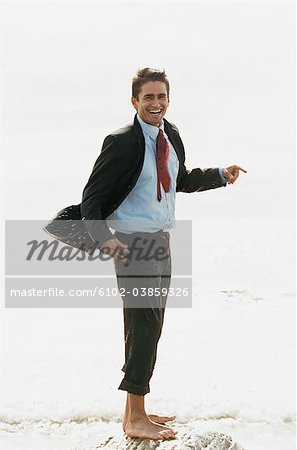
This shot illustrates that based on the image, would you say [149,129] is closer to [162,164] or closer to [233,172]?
[162,164]

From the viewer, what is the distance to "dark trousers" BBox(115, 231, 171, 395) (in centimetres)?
388

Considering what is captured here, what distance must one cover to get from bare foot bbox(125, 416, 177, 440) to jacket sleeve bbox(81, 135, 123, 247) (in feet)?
3.28

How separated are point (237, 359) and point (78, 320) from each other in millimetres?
2232

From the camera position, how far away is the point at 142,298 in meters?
3.88

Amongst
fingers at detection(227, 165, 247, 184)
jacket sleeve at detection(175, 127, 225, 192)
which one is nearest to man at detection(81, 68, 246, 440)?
jacket sleeve at detection(175, 127, 225, 192)

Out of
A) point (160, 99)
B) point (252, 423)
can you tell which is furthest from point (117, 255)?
point (252, 423)

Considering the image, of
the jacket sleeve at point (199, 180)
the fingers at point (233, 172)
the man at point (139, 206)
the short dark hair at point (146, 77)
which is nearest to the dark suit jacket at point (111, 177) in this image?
the man at point (139, 206)

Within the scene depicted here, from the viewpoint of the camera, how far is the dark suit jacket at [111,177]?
148 inches

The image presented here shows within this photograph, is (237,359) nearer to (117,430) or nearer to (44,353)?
(44,353)

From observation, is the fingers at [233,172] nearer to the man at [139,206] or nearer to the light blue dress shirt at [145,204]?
the man at [139,206]

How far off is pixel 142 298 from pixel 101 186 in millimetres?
591

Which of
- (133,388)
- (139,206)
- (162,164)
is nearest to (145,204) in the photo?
(139,206)

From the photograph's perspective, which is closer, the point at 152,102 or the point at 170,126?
the point at 152,102

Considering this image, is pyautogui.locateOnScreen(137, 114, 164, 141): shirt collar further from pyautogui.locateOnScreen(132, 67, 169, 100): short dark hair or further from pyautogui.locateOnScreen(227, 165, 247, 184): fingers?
pyautogui.locateOnScreen(227, 165, 247, 184): fingers
